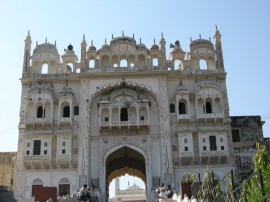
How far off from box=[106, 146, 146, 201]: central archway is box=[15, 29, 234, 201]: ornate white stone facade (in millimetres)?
162

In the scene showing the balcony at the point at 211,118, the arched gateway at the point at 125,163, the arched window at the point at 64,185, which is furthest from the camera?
the arched gateway at the point at 125,163

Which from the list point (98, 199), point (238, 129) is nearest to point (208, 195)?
point (98, 199)

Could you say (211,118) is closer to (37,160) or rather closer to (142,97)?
(142,97)

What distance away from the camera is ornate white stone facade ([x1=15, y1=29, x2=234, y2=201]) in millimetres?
26297

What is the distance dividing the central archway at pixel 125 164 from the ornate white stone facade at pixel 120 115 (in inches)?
6.4

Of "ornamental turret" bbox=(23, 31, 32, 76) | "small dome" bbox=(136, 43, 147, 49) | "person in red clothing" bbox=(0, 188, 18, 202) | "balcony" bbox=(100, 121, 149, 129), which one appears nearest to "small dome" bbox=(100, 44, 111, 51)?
"small dome" bbox=(136, 43, 147, 49)

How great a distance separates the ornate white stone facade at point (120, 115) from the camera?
86.3 ft

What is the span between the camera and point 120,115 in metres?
27.5

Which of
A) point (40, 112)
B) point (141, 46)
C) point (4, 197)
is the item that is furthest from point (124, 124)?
point (4, 197)

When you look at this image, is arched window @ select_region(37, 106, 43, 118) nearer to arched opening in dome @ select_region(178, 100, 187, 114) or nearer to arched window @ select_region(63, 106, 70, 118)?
arched window @ select_region(63, 106, 70, 118)

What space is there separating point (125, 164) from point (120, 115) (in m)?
4.76

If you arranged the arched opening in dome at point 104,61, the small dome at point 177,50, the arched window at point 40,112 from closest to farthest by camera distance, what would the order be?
1. the arched window at point 40,112
2. the arched opening in dome at point 104,61
3. the small dome at point 177,50

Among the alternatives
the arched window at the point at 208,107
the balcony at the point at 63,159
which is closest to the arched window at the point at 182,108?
the arched window at the point at 208,107

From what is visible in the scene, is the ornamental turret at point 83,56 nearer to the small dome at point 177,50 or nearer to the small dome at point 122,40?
the small dome at point 122,40
